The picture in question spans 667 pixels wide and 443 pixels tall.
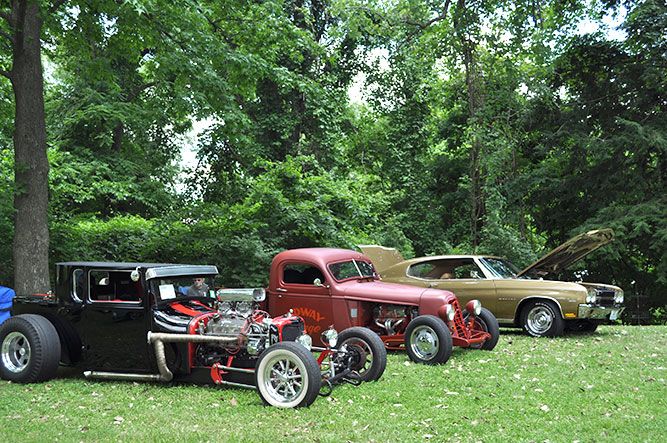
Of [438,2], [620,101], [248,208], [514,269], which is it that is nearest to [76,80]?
[248,208]

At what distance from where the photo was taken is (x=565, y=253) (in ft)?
40.5

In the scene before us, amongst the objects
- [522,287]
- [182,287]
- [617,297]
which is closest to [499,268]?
[522,287]

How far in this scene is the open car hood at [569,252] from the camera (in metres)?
11.8

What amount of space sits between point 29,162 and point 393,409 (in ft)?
29.0

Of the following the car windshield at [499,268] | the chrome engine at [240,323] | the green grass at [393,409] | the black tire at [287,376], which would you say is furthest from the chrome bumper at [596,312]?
the black tire at [287,376]

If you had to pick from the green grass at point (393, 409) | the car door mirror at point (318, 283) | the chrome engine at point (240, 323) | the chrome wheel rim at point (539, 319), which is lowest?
the green grass at point (393, 409)

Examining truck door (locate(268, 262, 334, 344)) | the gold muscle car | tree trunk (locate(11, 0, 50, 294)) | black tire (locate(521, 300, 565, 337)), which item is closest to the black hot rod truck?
truck door (locate(268, 262, 334, 344))

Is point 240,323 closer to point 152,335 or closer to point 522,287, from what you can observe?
point 152,335

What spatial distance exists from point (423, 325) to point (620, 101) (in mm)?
13664

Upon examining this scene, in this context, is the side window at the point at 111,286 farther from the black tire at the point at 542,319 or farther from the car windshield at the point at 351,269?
the black tire at the point at 542,319

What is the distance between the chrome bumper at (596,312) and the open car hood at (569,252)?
50.5 inches

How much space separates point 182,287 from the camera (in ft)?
24.7

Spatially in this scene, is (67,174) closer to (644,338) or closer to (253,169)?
(253,169)

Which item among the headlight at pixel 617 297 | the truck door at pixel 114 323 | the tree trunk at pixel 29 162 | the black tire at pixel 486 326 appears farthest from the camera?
the headlight at pixel 617 297
